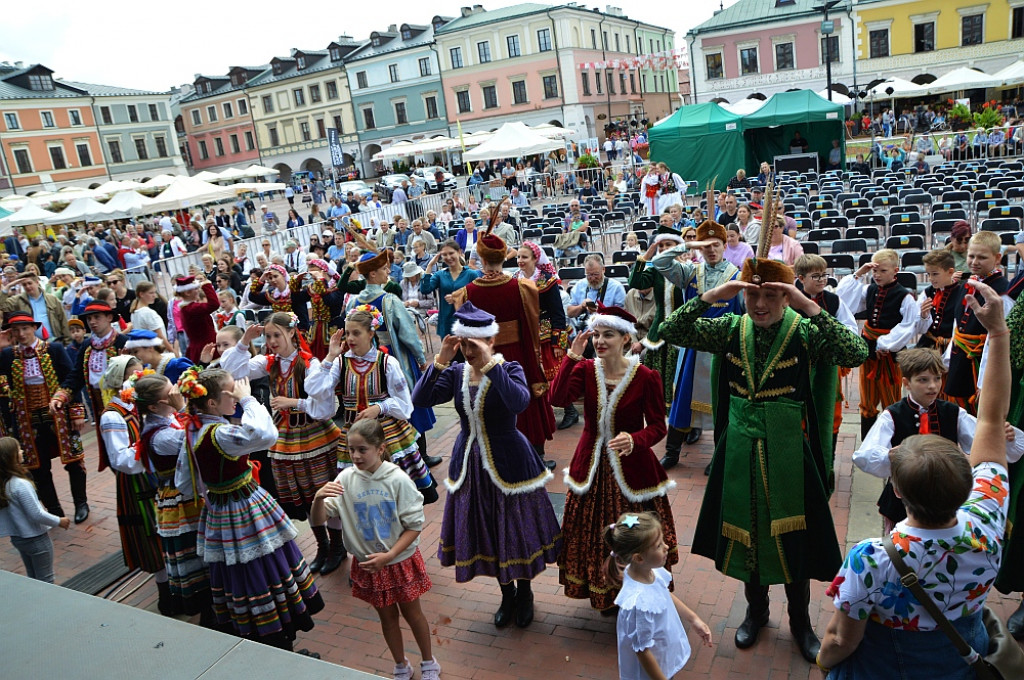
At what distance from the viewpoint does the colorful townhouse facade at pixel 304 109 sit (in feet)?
187

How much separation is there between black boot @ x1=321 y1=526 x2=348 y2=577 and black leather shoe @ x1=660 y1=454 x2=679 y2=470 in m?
2.68

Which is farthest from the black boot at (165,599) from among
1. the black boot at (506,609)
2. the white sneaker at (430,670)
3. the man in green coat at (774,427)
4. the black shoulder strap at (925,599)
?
the black shoulder strap at (925,599)

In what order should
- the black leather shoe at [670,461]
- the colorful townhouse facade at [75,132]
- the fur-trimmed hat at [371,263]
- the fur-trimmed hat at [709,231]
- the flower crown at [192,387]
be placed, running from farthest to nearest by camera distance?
the colorful townhouse facade at [75,132] → the fur-trimmed hat at [371,263] → the black leather shoe at [670,461] → the fur-trimmed hat at [709,231] → the flower crown at [192,387]

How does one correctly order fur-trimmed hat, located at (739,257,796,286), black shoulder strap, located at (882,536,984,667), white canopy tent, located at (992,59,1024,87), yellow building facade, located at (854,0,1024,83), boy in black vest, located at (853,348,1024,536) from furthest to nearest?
1. yellow building facade, located at (854,0,1024,83)
2. white canopy tent, located at (992,59,1024,87)
3. boy in black vest, located at (853,348,1024,536)
4. fur-trimmed hat, located at (739,257,796,286)
5. black shoulder strap, located at (882,536,984,667)

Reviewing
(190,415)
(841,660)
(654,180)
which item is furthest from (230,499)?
(654,180)

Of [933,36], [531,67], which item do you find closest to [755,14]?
[933,36]

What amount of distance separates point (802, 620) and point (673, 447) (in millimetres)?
2496

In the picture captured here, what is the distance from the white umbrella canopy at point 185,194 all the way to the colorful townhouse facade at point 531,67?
29.4 meters

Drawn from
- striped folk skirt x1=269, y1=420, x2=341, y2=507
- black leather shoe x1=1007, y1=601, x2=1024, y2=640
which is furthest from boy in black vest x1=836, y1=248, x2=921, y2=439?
striped folk skirt x1=269, y1=420, x2=341, y2=507

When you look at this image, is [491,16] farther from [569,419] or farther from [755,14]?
[569,419]

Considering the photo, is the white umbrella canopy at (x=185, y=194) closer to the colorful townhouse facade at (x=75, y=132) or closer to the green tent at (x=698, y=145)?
the green tent at (x=698, y=145)

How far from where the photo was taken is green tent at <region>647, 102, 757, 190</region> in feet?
76.2

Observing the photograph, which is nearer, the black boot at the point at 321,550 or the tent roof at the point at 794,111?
the black boot at the point at 321,550

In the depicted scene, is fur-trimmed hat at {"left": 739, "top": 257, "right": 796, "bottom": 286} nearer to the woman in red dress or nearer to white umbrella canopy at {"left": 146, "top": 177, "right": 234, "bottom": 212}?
the woman in red dress
